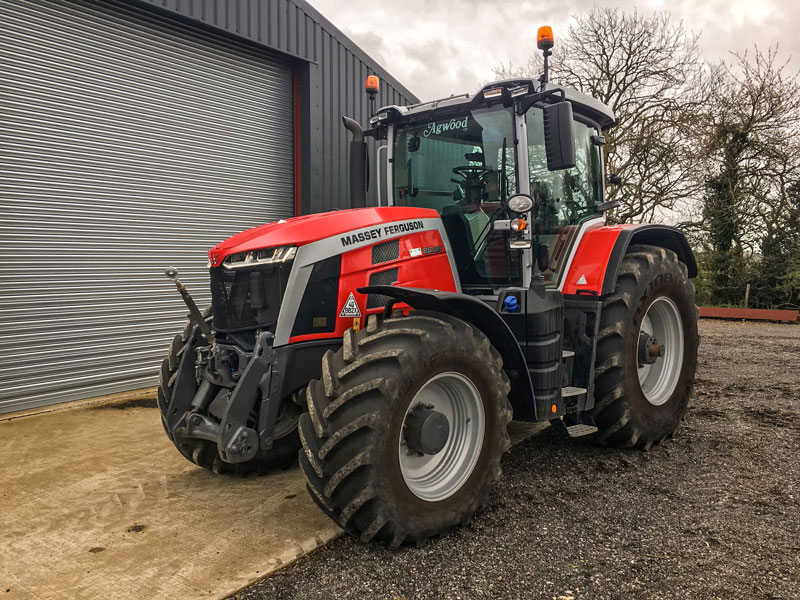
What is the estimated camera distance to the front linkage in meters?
2.98

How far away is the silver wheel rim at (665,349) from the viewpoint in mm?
4680

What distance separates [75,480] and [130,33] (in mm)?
4824

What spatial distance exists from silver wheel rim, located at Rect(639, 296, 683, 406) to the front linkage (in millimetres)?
2898

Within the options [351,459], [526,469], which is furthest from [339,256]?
[526,469]

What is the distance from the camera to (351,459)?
265cm

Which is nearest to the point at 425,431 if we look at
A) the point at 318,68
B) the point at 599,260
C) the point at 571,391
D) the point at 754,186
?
the point at 571,391

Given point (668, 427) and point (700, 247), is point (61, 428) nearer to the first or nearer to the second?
point (668, 427)

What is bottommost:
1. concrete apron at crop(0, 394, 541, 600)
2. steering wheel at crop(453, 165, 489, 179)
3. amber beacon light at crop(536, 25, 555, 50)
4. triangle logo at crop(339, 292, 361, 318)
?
concrete apron at crop(0, 394, 541, 600)

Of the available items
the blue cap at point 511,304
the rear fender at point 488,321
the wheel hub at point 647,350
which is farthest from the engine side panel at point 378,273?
the wheel hub at point 647,350

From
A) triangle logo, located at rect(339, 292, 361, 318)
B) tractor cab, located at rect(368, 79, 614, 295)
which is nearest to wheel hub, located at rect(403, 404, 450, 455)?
triangle logo, located at rect(339, 292, 361, 318)

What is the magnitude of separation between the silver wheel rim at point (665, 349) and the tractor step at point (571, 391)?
3.23ft

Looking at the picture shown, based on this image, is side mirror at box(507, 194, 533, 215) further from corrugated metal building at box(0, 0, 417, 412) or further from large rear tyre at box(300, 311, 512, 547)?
corrugated metal building at box(0, 0, 417, 412)

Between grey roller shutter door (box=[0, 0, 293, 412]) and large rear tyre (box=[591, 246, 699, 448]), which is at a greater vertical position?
grey roller shutter door (box=[0, 0, 293, 412])

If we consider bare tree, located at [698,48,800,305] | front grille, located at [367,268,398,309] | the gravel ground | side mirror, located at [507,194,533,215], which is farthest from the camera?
bare tree, located at [698,48,800,305]
